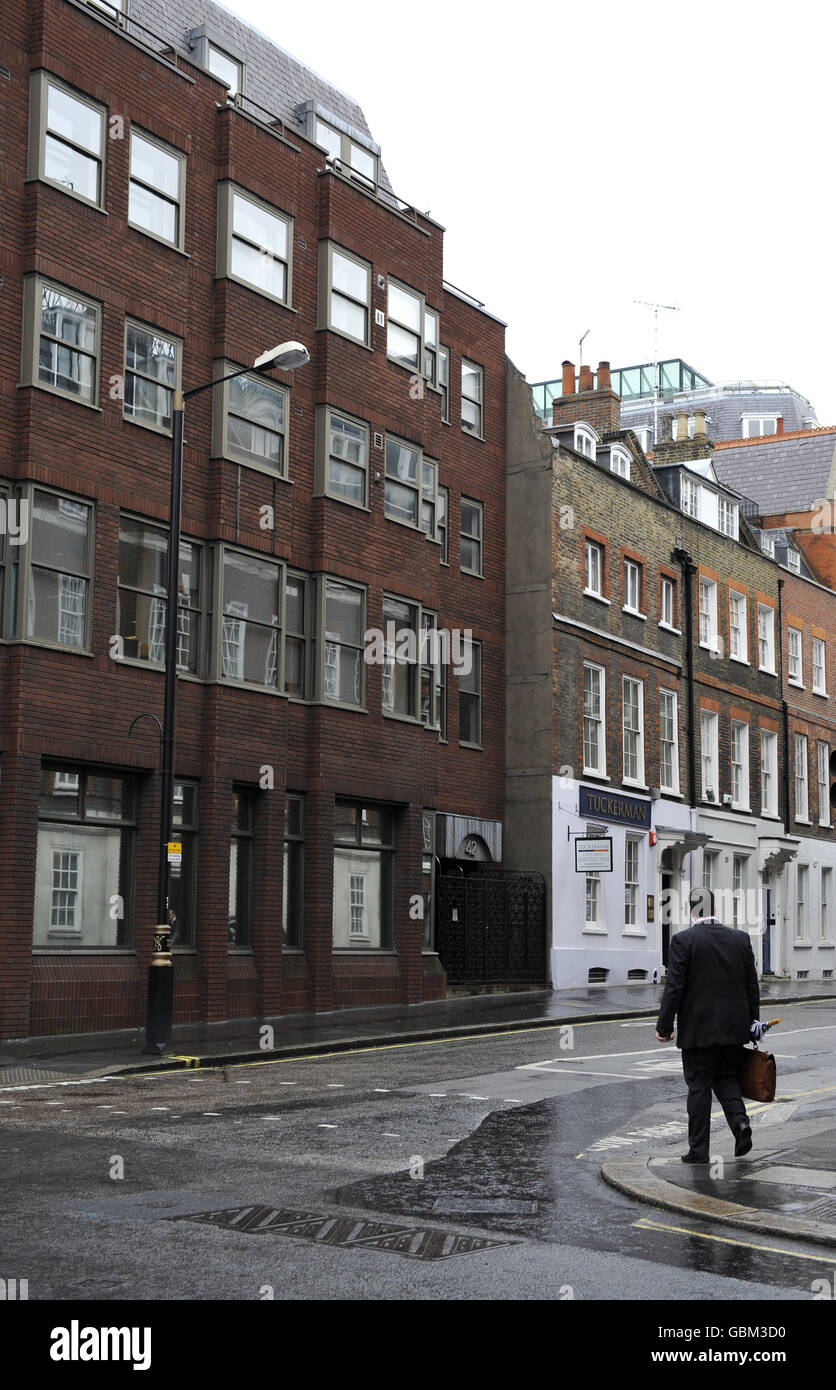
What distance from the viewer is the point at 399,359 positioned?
2791 centimetres

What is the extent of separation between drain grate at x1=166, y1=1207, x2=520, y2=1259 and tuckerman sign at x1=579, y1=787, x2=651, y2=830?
24.4 meters

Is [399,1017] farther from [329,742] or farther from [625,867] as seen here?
[625,867]

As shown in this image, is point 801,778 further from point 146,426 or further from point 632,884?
point 146,426

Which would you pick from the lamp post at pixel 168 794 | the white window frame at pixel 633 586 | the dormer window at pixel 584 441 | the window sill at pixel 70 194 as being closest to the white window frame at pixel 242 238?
the window sill at pixel 70 194

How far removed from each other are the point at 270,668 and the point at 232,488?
2823 mm

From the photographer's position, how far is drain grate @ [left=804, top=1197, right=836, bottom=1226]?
333 inches

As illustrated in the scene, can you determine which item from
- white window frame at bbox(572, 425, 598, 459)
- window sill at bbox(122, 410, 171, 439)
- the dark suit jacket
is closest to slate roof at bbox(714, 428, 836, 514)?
white window frame at bbox(572, 425, 598, 459)

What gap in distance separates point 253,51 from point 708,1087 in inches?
944

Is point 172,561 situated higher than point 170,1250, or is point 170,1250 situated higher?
point 172,561

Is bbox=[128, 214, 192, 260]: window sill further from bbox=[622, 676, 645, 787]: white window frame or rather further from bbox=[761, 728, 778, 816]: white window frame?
bbox=[761, 728, 778, 816]: white window frame

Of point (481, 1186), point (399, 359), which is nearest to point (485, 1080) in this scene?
point (481, 1186)

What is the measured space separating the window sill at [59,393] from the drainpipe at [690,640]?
19.6 meters

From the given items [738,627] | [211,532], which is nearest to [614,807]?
[738,627]

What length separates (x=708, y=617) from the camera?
40.1m
